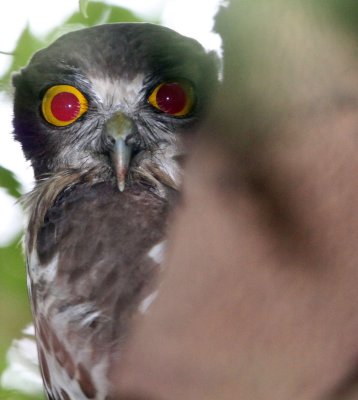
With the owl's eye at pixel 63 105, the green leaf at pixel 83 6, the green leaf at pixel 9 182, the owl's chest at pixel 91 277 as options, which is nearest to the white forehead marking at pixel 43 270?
the owl's chest at pixel 91 277

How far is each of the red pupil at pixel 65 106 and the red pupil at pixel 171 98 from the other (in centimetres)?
25

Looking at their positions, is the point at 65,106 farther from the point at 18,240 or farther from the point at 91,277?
the point at 91,277

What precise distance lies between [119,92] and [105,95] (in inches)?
1.7

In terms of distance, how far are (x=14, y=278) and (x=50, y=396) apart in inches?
12.1

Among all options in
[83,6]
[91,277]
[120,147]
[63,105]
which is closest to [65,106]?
[63,105]

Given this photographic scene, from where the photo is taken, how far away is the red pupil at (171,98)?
2143 millimetres

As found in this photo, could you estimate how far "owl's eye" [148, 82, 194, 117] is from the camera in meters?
2.11

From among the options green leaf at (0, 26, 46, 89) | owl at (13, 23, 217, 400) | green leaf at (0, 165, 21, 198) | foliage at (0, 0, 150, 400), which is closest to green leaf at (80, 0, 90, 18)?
foliage at (0, 0, 150, 400)

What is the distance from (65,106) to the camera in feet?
7.33

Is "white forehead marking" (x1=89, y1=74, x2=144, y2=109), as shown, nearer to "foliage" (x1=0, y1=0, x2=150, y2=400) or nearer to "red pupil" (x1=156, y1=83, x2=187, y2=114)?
"red pupil" (x1=156, y1=83, x2=187, y2=114)

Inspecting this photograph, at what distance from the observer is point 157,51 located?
2109 mm

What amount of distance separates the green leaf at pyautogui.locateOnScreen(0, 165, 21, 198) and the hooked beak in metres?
0.25

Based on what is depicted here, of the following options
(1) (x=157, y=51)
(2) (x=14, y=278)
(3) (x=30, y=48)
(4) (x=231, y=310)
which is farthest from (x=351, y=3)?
(1) (x=157, y=51)

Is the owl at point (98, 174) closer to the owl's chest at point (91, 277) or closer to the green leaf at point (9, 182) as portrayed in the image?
the owl's chest at point (91, 277)
